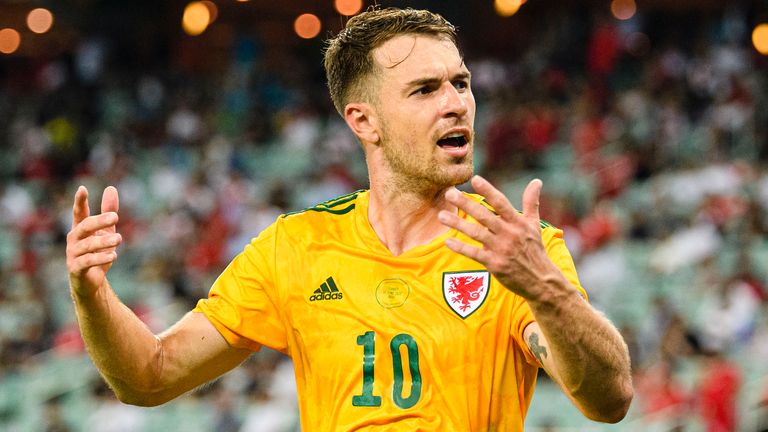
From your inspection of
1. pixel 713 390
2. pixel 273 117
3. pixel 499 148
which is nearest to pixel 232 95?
pixel 273 117

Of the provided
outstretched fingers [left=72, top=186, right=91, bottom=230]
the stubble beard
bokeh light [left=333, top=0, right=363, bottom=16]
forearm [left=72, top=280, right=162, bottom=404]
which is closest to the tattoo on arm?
the stubble beard

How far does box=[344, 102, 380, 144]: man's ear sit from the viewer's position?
14.1 ft

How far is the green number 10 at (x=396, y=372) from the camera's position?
385cm

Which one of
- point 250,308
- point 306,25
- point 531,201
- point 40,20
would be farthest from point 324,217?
point 40,20

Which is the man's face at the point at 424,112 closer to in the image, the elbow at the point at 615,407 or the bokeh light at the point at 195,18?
the elbow at the point at 615,407

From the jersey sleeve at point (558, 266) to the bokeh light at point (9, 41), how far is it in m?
21.0

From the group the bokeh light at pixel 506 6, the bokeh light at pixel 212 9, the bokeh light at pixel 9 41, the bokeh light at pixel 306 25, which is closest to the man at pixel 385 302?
the bokeh light at pixel 506 6

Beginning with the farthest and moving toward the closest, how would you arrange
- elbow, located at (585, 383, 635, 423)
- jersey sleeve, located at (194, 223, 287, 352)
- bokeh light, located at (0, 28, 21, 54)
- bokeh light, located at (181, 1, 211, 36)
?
1. bokeh light, located at (0, 28, 21, 54)
2. bokeh light, located at (181, 1, 211, 36)
3. jersey sleeve, located at (194, 223, 287, 352)
4. elbow, located at (585, 383, 635, 423)

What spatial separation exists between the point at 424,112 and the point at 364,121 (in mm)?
349

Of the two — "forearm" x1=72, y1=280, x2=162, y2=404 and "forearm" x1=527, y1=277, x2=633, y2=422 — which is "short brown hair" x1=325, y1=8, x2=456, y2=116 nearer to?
"forearm" x1=72, y1=280, x2=162, y2=404

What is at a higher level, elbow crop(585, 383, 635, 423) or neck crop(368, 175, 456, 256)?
neck crop(368, 175, 456, 256)

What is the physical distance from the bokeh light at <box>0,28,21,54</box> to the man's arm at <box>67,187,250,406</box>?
66.9 feet

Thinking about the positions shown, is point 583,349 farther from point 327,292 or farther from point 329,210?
point 329,210

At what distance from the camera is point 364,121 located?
435 cm
